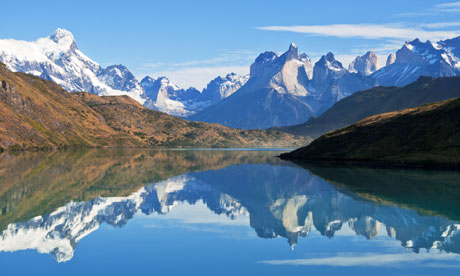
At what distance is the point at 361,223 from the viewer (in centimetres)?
5247

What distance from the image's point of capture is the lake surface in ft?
114

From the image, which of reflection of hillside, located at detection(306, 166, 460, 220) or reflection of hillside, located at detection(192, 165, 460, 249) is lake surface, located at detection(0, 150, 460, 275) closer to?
reflection of hillside, located at detection(192, 165, 460, 249)

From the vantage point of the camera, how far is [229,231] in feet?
162

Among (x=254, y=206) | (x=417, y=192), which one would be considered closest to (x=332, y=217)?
(x=254, y=206)

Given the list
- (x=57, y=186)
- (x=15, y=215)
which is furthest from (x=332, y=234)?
(x=57, y=186)

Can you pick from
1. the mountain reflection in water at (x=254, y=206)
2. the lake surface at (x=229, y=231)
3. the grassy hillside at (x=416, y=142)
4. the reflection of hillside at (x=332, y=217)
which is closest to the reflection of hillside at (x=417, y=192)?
the mountain reflection in water at (x=254, y=206)

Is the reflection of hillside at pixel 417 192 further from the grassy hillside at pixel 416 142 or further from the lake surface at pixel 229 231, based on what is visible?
the grassy hillside at pixel 416 142

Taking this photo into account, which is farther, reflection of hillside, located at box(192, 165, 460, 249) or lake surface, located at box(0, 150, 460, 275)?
reflection of hillside, located at box(192, 165, 460, 249)

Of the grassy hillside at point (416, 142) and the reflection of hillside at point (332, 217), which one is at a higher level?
the grassy hillside at point (416, 142)

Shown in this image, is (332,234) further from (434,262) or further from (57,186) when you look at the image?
(57,186)

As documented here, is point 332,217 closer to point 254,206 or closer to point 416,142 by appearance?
point 254,206

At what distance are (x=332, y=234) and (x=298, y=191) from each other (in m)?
40.8

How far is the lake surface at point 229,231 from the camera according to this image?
34688 mm

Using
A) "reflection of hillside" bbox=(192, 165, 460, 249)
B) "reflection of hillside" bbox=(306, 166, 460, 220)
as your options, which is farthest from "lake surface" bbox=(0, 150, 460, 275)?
"reflection of hillside" bbox=(306, 166, 460, 220)
